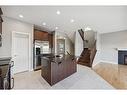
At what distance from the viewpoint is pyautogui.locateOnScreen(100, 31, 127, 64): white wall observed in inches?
316

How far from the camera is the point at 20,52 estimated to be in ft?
17.3

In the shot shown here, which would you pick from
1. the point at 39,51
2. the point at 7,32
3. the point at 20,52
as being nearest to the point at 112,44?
the point at 39,51

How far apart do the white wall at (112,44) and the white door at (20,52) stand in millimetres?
5936

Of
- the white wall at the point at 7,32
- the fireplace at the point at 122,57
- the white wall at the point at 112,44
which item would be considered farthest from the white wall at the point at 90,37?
the white wall at the point at 7,32

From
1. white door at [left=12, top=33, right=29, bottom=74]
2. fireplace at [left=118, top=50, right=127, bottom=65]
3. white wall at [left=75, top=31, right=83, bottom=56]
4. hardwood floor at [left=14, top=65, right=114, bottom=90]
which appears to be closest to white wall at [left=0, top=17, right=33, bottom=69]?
white door at [left=12, top=33, right=29, bottom=74]

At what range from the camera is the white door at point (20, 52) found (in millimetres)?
5012

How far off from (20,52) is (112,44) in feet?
21.3

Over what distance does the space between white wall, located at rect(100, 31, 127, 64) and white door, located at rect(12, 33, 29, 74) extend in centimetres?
594

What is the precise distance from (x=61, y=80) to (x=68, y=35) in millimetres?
5254

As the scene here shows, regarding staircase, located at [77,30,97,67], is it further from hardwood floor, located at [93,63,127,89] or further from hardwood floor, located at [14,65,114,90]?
hardwood floor, located at [14,65,114,90]

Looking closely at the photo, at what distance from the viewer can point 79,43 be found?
8.00m
